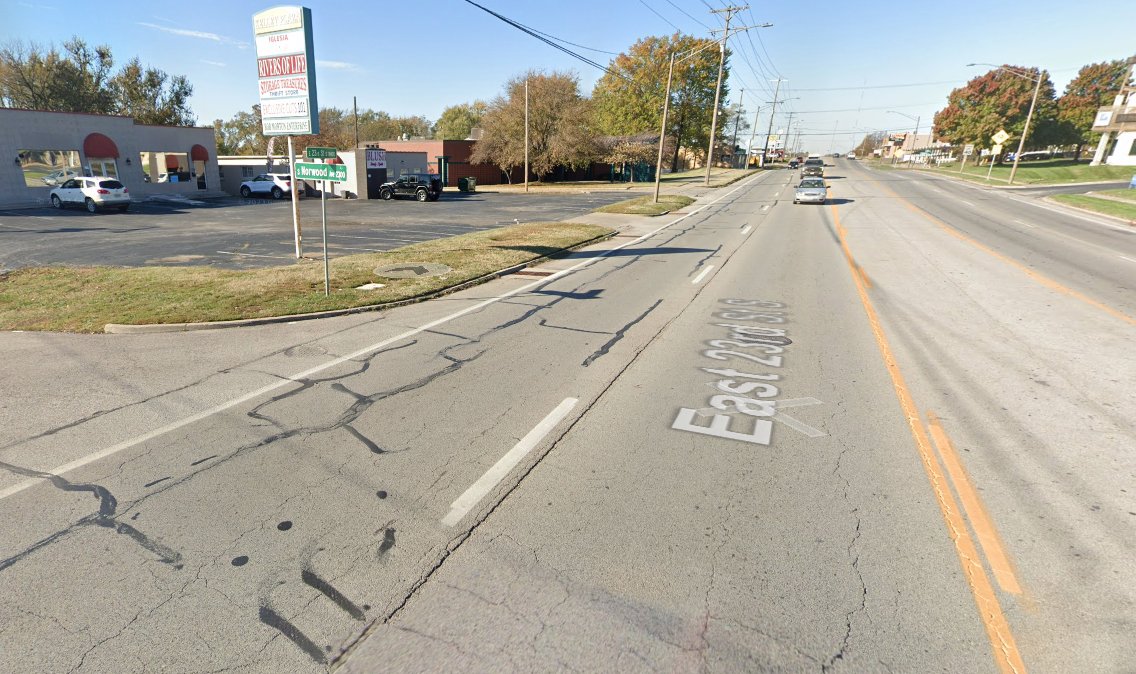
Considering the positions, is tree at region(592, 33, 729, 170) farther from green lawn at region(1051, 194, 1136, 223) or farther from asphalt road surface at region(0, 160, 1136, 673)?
asphalt road surface at region(0, 160, 1136, 673)

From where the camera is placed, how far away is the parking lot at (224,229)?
1498 cm

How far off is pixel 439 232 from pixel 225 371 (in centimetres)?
1474

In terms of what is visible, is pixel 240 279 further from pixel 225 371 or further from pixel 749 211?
pixel 749 211

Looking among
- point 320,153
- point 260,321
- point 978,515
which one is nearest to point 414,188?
point 320,153

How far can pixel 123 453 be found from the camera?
4.73m

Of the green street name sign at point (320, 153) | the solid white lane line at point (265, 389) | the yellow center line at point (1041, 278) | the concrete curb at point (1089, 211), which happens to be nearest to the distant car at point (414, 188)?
the solid white lane line at point (265, 389)

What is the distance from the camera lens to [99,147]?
2905 centimetres

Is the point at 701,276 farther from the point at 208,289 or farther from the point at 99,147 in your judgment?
the point at 99,147

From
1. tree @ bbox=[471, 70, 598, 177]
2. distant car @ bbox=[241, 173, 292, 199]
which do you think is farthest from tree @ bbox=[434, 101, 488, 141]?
distant car @ bbox=[241, 173, 292, 199]

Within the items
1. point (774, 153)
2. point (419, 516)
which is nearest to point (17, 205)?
point (419, 516)

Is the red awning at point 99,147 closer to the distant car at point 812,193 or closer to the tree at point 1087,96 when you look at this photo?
the distant car at point 812,193

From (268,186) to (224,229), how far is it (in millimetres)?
18062

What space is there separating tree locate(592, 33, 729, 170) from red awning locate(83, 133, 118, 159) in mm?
49016

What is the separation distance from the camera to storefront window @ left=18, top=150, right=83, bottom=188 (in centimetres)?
2692
